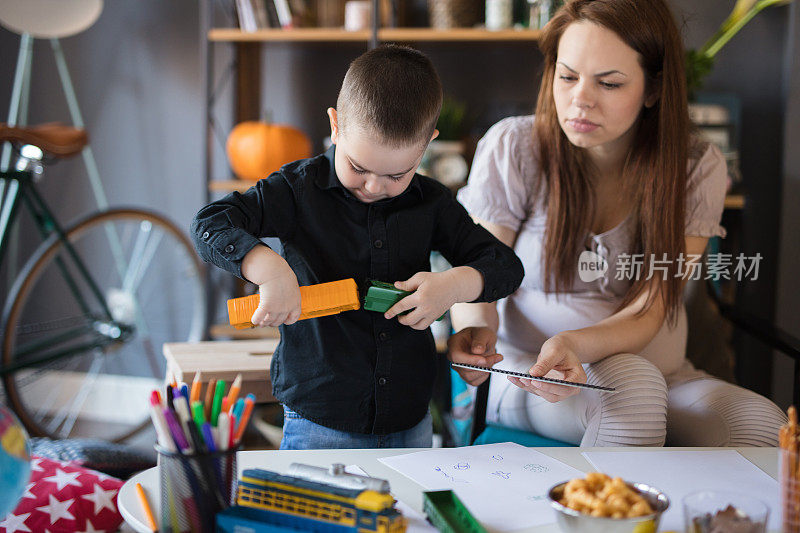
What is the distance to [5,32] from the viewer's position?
2672 millimetres

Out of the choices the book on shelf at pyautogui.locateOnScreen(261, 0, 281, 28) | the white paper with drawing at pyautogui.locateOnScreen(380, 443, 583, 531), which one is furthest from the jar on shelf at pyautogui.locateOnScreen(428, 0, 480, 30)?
the white paper with drawing at pyautogui.locateOnScreen(380, 443, 583, 531)

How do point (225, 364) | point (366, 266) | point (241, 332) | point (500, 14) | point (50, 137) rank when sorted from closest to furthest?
point (366, 266) < point (225, 364) < point (50, 137) < point (500, 14) < point (241, 332)

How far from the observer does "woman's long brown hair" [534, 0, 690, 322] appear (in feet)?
4.53

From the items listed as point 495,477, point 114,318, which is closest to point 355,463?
point 495,477

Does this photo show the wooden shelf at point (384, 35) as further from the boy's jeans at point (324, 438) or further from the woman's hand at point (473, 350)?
the boy's jeans at point (324, 438)

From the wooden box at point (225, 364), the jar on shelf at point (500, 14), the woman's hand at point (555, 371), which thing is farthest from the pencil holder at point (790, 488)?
the jar on shelf at point (500, 14)

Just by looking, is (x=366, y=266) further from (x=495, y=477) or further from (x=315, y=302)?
(x=495, y=477)

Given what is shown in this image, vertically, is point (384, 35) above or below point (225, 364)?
above

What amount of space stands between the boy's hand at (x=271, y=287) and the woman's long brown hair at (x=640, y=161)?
27.2 inches

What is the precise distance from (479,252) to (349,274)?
0.21m

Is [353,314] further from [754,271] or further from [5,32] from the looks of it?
→ [5,32]

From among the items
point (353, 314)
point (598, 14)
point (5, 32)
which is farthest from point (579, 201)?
point (5, 32)

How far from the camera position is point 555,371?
116 cm

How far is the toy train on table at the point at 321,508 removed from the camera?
67 cm
